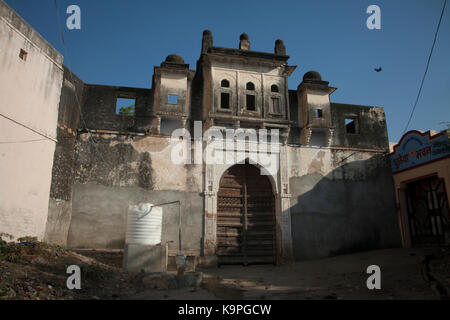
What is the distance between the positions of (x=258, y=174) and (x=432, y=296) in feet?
25.6

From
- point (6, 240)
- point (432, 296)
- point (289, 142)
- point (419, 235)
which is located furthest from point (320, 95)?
point (6, 240)

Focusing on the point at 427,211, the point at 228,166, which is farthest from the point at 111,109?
the point at 427,211

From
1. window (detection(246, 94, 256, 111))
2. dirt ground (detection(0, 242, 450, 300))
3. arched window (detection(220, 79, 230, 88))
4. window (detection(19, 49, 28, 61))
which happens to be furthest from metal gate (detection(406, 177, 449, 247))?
window (detection(19, 49, 28, 61))

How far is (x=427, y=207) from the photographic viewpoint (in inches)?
475

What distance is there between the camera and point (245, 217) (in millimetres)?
12133

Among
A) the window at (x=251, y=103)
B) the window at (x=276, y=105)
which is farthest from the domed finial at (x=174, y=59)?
the window at (x=276, y=105)

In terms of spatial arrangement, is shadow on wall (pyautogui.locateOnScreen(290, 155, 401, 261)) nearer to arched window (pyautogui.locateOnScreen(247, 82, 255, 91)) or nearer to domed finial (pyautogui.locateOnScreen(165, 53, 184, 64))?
arched window (pyautogui.locateOnScreen(247, 82, 255, 91))

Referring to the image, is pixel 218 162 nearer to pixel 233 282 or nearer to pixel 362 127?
pixel 233 282

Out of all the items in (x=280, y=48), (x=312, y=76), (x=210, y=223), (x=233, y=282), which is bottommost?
(x=233, y=282)

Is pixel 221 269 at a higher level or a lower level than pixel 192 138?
lower

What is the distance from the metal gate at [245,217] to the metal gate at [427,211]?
5406 millimetres

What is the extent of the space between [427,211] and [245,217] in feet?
21.7

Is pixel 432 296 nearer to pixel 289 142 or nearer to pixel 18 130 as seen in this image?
pixel 289 142
